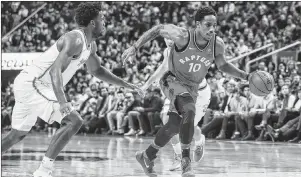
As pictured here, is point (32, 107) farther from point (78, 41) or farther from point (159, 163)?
point (159, 163)

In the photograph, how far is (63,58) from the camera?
5438 mm

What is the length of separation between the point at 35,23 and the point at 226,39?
9.23 metres

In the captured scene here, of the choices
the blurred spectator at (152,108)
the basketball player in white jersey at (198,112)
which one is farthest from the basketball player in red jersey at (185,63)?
the blurred spectator at (152,108)

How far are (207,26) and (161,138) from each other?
1.27 meters

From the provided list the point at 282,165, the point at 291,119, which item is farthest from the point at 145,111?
the point at 282,165

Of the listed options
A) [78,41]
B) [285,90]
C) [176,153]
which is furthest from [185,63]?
[285,90]

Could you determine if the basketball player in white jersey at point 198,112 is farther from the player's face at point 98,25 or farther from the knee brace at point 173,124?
the player's face at point 98,25

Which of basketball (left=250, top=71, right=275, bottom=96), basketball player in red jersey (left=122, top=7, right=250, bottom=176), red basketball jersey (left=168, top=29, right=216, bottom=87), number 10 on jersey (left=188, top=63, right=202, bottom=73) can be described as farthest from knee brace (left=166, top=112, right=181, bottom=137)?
basketball (left=250, top=71, right=275, bottom=96)

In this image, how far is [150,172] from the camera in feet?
21.2

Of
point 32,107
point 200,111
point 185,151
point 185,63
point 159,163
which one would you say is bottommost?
point 159,163

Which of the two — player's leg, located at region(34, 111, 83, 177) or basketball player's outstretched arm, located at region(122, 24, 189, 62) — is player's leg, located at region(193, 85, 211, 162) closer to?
basketball player's outstretched arm, located at region(122, 24, 189, 62)

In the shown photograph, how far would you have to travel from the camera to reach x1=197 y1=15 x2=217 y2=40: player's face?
6.29 m

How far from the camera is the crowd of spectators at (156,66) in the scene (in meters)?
13.9

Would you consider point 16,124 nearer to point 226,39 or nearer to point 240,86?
point 240,86
